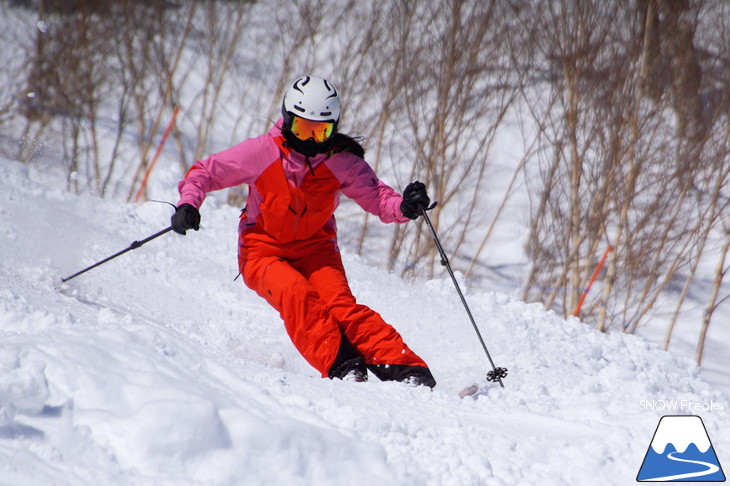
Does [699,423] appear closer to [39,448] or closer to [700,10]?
[39,448]

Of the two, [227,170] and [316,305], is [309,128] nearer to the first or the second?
[227,170]

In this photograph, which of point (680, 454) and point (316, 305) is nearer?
point (680, 454)

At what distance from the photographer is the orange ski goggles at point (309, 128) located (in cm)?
304

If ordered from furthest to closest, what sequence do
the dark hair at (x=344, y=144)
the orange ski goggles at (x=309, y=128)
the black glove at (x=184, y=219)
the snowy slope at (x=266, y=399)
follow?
the dark hair at (x=344, y=144) < the orange ski goggles at (x=309, y=128) < the black glove at (x=184, y=219) < the snowy slope at (x=266, y=399)

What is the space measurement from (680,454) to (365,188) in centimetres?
190

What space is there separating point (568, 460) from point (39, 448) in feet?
5.08

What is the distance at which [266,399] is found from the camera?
1998 millimetres

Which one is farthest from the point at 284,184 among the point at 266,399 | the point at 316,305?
the point at 266,399

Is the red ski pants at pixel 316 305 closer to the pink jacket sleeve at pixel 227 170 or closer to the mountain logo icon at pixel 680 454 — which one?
the pink jacket sleeve at pixel 227 170

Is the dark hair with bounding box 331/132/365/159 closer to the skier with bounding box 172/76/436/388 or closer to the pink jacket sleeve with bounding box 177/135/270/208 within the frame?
the skier with bounding box 172/76/436/388

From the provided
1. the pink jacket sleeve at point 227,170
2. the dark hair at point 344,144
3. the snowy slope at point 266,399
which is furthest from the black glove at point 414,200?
the snowy slope at point 266,399

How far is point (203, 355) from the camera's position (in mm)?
2211

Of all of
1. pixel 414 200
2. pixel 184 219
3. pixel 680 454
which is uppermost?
pixel 414 200

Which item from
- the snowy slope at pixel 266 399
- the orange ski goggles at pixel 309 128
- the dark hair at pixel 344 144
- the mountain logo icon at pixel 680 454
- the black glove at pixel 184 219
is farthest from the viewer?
the dark hair at pixel 344 144
